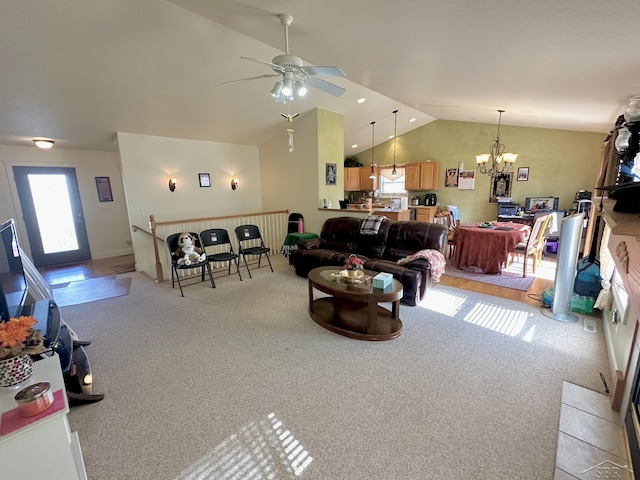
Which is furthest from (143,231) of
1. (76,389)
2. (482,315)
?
(482,315)

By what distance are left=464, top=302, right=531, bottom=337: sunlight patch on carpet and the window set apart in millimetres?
5201

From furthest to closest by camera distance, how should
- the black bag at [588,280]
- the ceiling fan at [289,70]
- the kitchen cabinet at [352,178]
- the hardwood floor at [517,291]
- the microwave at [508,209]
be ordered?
the kitchen cabinet at [352,178], the microwave at [508,209], the hardwood floor at [517,291], the black bag at [588,280], the ceiling fan at [289,70]

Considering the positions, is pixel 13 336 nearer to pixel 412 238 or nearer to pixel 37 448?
pixel 37 448

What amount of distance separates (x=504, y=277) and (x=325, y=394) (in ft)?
12.5

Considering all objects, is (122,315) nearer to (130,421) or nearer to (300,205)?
(130,421)

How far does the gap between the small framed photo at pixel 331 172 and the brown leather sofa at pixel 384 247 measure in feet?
3.73

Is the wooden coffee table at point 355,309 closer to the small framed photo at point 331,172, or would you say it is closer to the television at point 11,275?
the television at point 11,275

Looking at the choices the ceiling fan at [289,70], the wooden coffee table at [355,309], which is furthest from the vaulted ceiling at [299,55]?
the wooden coffee table at [355,309]

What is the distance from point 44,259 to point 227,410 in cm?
658

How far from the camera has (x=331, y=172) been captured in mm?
5816

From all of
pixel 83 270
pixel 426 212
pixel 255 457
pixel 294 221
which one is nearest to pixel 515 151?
pixel 426 212

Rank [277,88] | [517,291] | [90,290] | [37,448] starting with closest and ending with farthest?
[37,448] < [277,88] < [517,291] < [90,290]

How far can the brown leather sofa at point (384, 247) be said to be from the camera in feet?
11.5

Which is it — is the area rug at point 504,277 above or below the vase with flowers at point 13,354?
below
